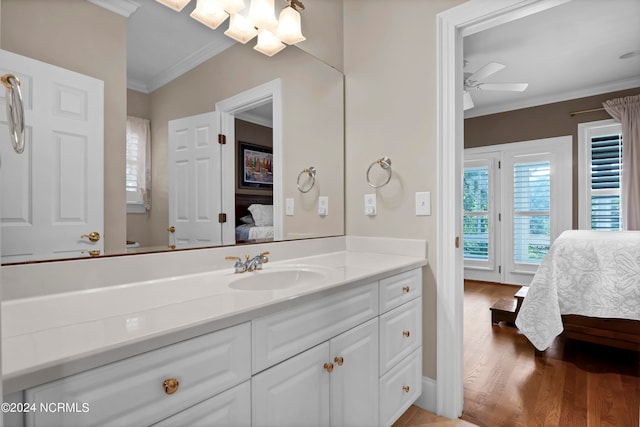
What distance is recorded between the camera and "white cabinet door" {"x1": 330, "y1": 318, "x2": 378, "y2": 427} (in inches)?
46.5

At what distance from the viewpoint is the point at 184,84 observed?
4.43 ft

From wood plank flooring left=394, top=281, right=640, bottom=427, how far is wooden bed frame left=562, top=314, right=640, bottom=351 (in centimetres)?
16

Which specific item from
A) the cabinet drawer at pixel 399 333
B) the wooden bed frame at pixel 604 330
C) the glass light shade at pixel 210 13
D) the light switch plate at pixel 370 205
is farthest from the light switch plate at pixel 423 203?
the wooden bed frame at pixel 604 330

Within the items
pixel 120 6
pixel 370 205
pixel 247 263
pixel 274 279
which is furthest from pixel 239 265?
pixel 120 6

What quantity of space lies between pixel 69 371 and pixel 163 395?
0.67ft

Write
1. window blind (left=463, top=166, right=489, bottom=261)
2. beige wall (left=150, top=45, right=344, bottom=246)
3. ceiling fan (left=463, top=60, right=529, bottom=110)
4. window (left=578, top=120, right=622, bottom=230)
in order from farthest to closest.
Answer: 1. window blind (left=463, top=166, right=489, bottom=261)
2. window (left=578, top=120, right=622, bottom=230)
3. ceiling fan (left=463, top=60, right=529, bottom=110)
4. beige wall (left=150, top=45, right=344, bottom=246)

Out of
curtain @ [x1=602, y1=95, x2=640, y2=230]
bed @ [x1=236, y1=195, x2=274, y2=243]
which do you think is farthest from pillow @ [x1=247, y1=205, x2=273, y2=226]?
curtain @ [x1=602, y1=95, x2=640, y2=230]

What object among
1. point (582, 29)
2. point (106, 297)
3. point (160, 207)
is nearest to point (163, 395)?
point (106, 297)

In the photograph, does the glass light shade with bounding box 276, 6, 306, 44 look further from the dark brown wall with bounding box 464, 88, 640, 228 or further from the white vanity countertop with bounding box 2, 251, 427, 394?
the dark brown wall with bounding box 464, 88, 640, 228

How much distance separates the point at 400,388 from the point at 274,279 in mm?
768

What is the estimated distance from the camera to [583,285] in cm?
230

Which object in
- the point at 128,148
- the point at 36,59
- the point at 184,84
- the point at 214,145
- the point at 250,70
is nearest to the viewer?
the point at 36,59

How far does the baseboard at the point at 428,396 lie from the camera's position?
1733 mm

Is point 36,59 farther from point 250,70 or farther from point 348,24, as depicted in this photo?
point 348,24
